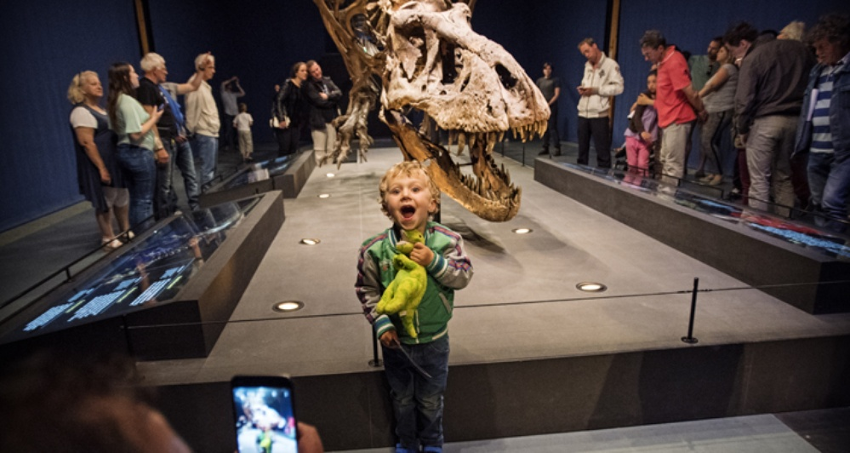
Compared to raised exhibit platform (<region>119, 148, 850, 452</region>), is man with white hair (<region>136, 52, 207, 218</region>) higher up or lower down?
higher up

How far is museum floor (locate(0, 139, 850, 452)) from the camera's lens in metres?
2.54

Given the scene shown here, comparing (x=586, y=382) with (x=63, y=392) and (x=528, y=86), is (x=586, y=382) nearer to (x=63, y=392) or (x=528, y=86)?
(x=528, y=86)

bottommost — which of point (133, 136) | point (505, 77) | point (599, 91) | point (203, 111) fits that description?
point (133, 136)

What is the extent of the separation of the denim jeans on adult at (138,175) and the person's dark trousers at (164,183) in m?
0.41

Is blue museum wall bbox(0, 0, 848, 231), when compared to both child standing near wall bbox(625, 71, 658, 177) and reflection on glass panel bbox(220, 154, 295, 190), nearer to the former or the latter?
child standing near wall bbox(625, 71, 658, 177)

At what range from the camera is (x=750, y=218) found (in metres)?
4.00

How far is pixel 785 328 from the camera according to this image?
283 cm

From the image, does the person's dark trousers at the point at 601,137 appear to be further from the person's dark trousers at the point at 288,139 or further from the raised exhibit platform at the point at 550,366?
the person's dark trousers at the point at 288,139

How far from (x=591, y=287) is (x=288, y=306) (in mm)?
1972

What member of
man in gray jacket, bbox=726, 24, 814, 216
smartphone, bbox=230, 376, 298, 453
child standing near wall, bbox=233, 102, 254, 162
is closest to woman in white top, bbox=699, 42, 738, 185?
man in gray jacket, bbox=726, 24, 814, 216

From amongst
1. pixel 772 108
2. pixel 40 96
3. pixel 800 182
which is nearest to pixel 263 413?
pixel 772 108

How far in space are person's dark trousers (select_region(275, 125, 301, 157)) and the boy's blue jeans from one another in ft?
22.8

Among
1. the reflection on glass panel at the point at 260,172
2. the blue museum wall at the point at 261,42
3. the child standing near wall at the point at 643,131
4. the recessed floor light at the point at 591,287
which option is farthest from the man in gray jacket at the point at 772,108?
the blue museum wall at the point at 261,42

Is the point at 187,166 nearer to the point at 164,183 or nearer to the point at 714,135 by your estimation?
the point at 164,183
